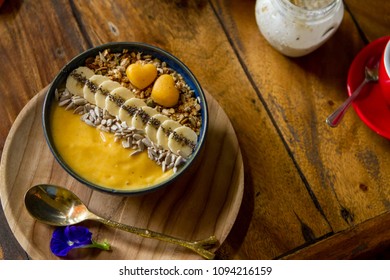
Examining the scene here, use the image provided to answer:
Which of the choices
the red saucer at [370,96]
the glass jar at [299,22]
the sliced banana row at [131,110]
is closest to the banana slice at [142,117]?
the sliced banana row at [131,110]

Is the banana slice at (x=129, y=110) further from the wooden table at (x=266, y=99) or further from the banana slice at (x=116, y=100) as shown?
the wooden table at (x=266, y=99)

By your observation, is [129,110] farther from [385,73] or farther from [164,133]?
[385,73]

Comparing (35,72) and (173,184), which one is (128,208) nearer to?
(173,184)

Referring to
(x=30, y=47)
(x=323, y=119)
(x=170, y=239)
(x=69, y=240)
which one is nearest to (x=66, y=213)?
(x=69, y=240)

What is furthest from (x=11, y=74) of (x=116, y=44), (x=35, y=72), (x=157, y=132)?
(x=157, y=132)

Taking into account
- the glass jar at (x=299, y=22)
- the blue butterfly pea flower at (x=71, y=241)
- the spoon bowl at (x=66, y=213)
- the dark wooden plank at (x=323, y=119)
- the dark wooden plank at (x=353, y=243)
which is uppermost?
the glass jar at (x=299, y=22)
